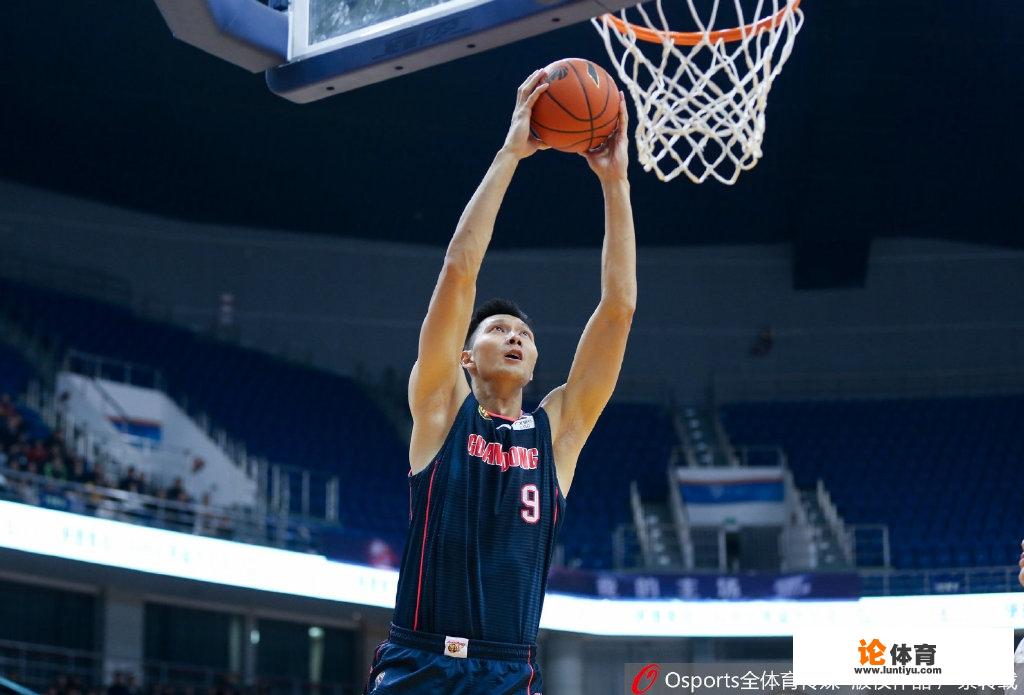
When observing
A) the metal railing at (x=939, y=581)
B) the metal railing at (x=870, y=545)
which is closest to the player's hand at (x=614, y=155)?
the metal railing at (x=939, y=581)

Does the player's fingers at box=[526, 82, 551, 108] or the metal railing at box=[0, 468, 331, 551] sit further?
the metal railing at box=[0, 468, 331, 551]

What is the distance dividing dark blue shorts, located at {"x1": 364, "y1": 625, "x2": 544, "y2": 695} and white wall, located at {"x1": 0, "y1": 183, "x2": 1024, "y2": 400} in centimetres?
1781

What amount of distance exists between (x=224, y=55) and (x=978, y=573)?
526 inches

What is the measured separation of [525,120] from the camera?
3.43 m

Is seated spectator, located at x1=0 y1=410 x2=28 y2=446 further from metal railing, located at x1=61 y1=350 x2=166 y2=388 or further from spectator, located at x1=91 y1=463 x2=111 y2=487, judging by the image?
metal railing, located at x1=61 y1=350 x2=166 y2=388

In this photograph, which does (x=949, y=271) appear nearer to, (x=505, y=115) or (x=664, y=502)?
(x=664, y=502)

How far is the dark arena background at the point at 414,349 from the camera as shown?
1559cm

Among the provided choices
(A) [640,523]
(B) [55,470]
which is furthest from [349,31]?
(A) [640,523]

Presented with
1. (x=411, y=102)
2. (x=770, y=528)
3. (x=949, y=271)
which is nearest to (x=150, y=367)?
(x=411, y=102)

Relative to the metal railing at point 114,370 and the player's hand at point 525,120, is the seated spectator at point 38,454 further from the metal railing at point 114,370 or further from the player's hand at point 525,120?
the player's hand at point 525,120

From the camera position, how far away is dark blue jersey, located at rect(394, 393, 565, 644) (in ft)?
10.1

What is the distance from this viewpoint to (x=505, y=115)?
1831 cm

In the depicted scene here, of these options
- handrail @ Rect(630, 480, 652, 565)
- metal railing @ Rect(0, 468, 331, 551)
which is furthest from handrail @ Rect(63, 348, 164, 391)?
handrail @ Rect(630, 480, 652, 565)

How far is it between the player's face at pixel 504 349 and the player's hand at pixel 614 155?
0.45 m
